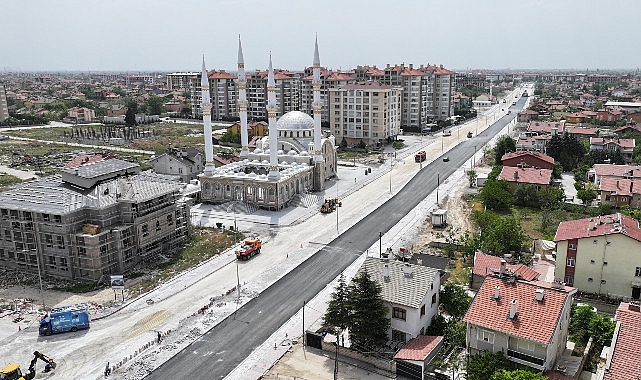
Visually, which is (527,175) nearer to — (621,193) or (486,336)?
(621,193)

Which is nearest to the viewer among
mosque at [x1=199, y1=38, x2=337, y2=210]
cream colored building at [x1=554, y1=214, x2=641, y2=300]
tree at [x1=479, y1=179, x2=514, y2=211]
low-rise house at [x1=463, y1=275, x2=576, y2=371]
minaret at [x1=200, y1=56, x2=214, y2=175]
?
low-rise house at [x1=463, y1=275, x2=576, y2=371]

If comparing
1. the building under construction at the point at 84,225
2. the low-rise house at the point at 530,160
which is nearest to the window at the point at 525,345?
the building under construction at the point at 84,225

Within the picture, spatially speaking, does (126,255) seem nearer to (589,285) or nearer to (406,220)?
(406,220)

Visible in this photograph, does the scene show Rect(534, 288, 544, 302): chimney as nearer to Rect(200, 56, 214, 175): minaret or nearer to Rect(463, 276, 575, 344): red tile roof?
Rect(463, 276, 575, 344): red tile roof

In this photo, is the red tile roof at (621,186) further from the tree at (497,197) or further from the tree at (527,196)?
the tree at (497,197)

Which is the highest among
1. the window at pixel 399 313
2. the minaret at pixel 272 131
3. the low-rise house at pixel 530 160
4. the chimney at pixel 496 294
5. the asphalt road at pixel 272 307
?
the minaret at pixel 272 131

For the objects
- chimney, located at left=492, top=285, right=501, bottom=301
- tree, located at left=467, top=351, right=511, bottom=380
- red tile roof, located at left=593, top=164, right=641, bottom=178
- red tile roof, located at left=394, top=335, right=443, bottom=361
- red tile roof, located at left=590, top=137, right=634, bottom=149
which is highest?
red tile roof, located at left=590, top=137, right=634, bottom=149

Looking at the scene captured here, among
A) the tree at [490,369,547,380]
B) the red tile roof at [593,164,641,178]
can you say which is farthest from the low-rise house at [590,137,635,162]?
the tree at [490,369,547,380]
